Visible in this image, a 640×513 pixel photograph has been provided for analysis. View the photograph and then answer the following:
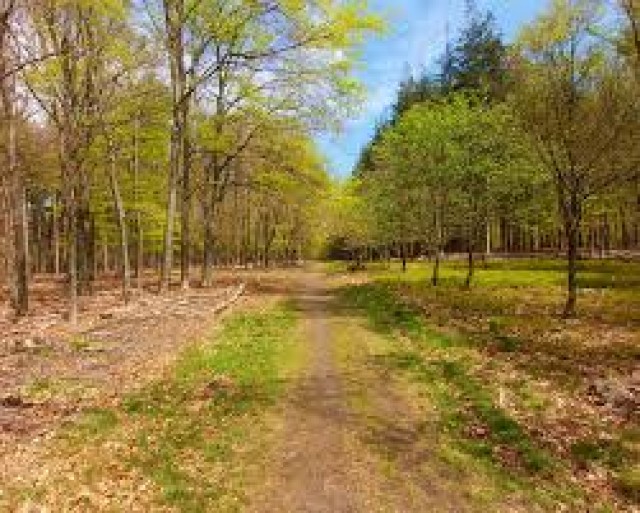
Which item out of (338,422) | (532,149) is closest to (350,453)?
(338,422)

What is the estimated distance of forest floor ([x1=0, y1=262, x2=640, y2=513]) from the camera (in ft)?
35.1

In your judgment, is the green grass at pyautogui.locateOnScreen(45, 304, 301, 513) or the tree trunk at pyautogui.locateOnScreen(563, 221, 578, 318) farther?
the tree trunk at pyautogui.locateOnScreen(563, 221, 578, 318)

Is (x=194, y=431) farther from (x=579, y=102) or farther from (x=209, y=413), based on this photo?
(x=579, y=102)

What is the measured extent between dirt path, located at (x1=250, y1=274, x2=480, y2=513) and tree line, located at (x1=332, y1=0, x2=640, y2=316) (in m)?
12.0

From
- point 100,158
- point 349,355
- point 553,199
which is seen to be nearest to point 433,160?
point 553,199

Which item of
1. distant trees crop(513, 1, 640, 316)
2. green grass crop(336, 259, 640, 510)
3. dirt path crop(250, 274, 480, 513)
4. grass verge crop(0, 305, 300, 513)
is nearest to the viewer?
dirt path crop(250, 274, 480, 513)

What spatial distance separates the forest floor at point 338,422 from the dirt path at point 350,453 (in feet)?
0.11

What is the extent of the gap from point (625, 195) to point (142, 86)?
2798 cm

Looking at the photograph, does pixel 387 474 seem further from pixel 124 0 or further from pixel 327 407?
pixel 124 0

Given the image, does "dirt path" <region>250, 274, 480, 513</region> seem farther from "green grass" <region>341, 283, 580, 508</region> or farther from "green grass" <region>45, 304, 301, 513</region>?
"green grass" <region>341, 283, 580, 508</region>

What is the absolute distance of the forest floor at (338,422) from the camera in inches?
422

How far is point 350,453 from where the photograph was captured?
12133mm

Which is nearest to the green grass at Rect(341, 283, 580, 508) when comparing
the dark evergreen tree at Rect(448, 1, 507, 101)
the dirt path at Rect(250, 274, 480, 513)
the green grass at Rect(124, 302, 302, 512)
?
the dirt path at Rect(250, 274, 480, 513)

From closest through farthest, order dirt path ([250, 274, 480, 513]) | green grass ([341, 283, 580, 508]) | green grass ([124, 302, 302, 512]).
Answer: dirt path ([250, 274, 480, 513]), green grass ([124, 302, 302, 512]), green grass ([341, 283, 580, 508])
